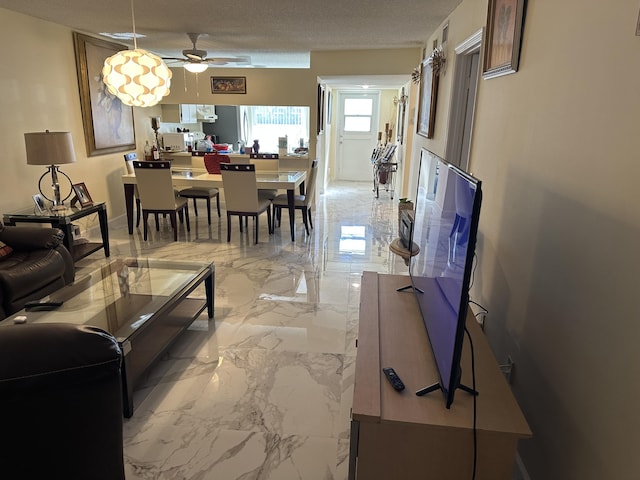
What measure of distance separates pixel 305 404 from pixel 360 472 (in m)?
0.83

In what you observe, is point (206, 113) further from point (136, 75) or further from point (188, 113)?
point (136, 75)

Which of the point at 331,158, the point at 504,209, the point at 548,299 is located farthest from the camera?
the point at 331,158

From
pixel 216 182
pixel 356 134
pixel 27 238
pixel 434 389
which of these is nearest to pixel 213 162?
pixel 216 182

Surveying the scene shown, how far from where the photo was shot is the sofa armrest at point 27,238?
315 centimetres

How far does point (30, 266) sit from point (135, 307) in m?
1.07

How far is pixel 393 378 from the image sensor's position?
4.72 feet

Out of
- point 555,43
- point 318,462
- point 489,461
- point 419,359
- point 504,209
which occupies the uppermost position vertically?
point 555,43

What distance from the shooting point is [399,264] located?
167 inches

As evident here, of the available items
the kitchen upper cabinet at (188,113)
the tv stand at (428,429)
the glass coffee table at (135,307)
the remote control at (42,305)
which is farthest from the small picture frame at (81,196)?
the tv stand at (428,429)

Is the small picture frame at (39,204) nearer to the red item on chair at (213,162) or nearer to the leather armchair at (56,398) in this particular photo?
the red item on chair at (213,162)

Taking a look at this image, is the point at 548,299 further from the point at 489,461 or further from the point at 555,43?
the point at 555,43

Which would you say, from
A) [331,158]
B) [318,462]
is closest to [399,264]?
[318,462]

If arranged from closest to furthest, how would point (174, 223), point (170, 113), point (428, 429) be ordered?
point (428, 429)
point (174, 223)
point (170, 113)

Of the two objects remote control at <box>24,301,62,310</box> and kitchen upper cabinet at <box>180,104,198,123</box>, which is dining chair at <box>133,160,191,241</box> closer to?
remote control at <box>24,301,62,310</box>
